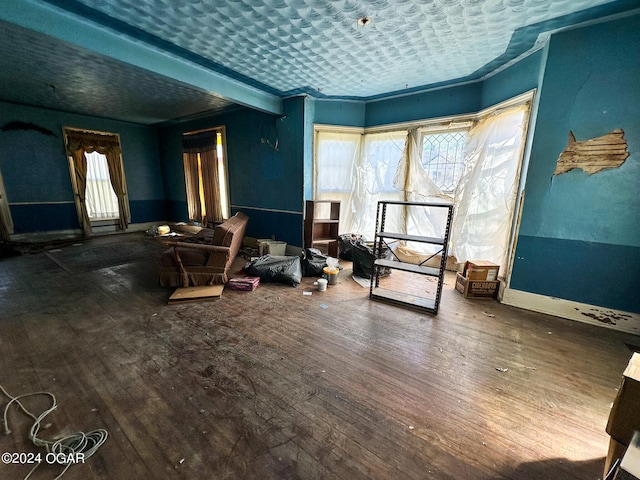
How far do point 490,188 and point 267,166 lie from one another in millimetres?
3688

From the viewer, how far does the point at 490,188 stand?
3.35 metres

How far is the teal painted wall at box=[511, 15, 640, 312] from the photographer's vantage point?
2297mm

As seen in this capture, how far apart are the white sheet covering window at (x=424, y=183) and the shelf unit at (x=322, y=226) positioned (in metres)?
0.26

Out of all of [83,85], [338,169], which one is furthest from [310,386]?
[83,85]

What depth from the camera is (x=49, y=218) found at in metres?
5.57

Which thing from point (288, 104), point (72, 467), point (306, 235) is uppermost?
point (288, 104)

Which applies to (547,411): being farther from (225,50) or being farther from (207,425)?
(225,50)

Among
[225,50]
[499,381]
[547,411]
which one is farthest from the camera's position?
[225,50]

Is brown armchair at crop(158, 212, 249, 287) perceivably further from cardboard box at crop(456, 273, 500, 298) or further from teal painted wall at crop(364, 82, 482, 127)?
teal painted wall at crop(364, 82, 482, 127)

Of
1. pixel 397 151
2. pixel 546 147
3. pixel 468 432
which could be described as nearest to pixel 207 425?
pixel 468 432

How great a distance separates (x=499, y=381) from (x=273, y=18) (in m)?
3.54

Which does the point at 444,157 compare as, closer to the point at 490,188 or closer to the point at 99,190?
the point at 490,188

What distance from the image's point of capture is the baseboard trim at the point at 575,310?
8.07ft

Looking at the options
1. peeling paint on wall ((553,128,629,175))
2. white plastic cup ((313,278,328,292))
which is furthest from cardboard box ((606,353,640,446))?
white plastic cup ((313,278,328,292))
